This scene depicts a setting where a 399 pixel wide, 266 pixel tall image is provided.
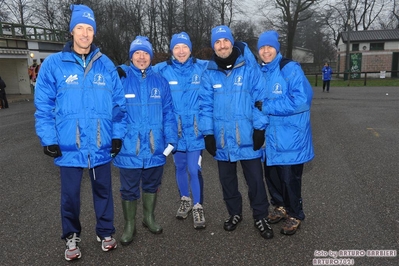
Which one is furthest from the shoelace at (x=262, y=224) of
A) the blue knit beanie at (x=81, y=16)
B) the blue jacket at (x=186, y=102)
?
the blue knit beanie at (x=81, y=16)

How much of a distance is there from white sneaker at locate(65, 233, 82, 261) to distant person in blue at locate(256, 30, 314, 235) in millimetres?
2001

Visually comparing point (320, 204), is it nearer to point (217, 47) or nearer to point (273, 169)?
point (273, 169)

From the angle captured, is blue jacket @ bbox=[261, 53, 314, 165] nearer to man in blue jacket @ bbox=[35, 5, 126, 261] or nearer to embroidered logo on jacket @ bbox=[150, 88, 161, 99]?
embroidered logo on jacket @ bbox=[150, 88, 161, 99]

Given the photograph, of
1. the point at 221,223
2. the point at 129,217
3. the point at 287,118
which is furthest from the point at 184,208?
the point at 287,118

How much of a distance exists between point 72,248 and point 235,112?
1.97m

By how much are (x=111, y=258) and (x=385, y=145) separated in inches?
244

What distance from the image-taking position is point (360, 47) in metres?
40.1

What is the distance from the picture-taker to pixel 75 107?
297 centimetres

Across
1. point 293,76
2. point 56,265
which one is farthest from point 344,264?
point 56,265

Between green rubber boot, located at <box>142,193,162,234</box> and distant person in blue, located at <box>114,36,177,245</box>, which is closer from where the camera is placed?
distant person in blue, located at <box>114,36,177,245</box>

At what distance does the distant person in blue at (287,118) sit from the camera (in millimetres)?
3375

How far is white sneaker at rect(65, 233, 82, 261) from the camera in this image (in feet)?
10.2

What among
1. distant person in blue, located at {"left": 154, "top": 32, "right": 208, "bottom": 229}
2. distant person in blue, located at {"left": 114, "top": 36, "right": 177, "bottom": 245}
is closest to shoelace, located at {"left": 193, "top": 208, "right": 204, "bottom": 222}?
distant person in blue, located at {"left": 154, "top": 32, "right": 208, "bottom": 229}

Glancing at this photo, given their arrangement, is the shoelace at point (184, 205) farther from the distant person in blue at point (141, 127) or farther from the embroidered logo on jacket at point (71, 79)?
the embroidered logo on jacket at point (71, 79)
